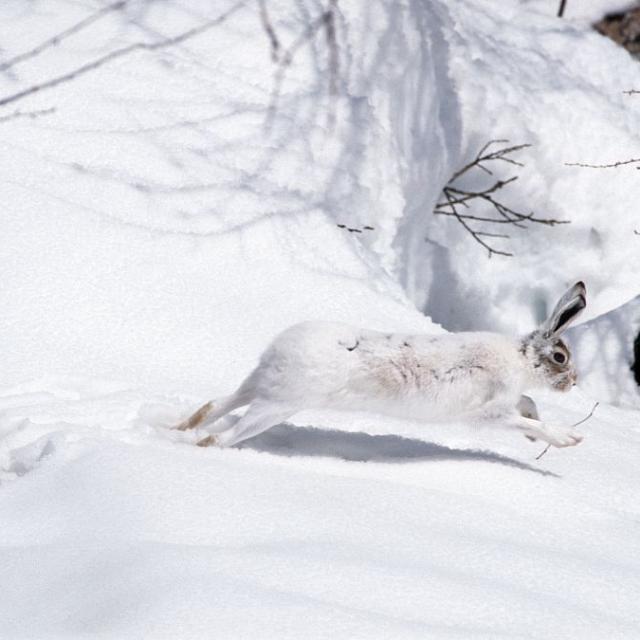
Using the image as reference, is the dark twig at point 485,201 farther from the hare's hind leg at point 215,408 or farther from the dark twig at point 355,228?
the hare's hind leg at point 215,408

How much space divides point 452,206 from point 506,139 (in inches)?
20.5

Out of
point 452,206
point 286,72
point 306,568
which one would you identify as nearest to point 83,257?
point 286,72

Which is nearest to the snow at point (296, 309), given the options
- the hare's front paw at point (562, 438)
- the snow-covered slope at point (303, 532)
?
the snow-covered slope at point (303, 532)

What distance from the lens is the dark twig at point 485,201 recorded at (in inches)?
253

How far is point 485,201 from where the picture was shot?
6.86 metres

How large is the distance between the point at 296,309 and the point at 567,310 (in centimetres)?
117

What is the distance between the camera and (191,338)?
3.99 meters

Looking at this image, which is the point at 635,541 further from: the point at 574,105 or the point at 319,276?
the point at 574,105

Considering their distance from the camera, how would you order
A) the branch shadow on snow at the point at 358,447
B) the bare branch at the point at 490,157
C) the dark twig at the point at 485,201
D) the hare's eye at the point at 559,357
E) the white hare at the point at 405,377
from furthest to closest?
1. the dark twig at the point at 485,201
2. the bare branch at the point at 490,157
3. the hare's eye at the point at 559,357
4. the branch shadow on snow at the point at 358,447
5. the white hare at the point at 405,377

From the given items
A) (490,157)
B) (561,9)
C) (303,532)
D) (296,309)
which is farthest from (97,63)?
(561,9)

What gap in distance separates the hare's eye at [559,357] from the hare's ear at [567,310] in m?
0.07

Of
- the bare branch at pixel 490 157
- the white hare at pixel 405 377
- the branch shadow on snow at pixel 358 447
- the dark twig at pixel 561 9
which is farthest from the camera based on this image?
the dark twig at pixel 561 9

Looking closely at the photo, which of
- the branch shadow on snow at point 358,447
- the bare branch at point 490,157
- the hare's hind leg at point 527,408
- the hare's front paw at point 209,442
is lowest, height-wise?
the branch shadow on snow at point 358,447

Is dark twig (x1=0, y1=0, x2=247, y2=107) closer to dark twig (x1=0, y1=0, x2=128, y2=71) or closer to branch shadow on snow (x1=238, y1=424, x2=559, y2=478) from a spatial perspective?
dark twig (x1=0, y1=0, x2=128, y2=71)
